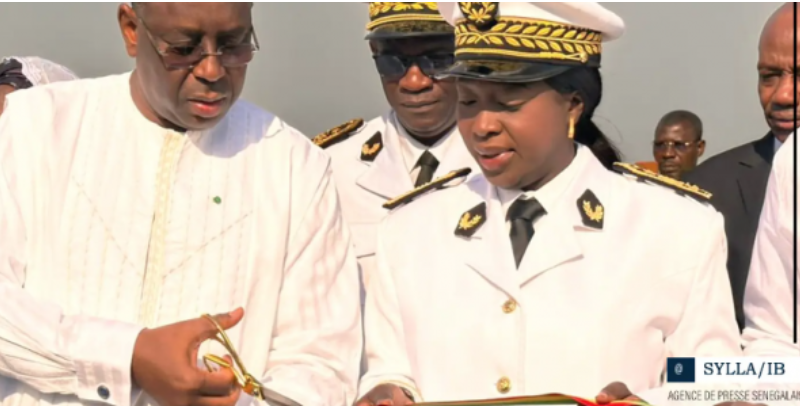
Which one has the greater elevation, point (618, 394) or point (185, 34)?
point (185, 34)

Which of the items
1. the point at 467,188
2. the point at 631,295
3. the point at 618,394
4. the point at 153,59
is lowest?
the point at 618,394

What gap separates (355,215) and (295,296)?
1.14 metres

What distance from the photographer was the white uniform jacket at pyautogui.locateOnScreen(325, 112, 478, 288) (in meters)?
4.91

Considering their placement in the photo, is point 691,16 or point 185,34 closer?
point 185,34

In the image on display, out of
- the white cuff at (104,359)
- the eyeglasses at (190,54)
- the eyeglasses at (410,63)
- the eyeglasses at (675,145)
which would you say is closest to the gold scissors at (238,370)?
the white cuff at (104,359)

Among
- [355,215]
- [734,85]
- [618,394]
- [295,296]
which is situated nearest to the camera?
[618,394]

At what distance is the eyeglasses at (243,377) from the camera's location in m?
3.61

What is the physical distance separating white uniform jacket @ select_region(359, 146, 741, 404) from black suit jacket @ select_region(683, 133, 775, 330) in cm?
60

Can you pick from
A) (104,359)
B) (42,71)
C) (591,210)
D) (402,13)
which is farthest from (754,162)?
(42,71)

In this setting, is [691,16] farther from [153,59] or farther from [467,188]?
[153,59]

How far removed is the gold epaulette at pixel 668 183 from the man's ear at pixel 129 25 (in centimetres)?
140

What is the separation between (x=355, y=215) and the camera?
4.98 m

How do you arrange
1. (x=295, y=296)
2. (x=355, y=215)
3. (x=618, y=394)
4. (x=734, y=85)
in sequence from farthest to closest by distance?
(x=355, y=215) < (x=734, y=85) < (x=295, y=296) < (x=618, y=394)

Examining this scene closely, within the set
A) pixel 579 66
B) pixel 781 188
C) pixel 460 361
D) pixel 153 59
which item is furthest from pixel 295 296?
pixel 781 188
